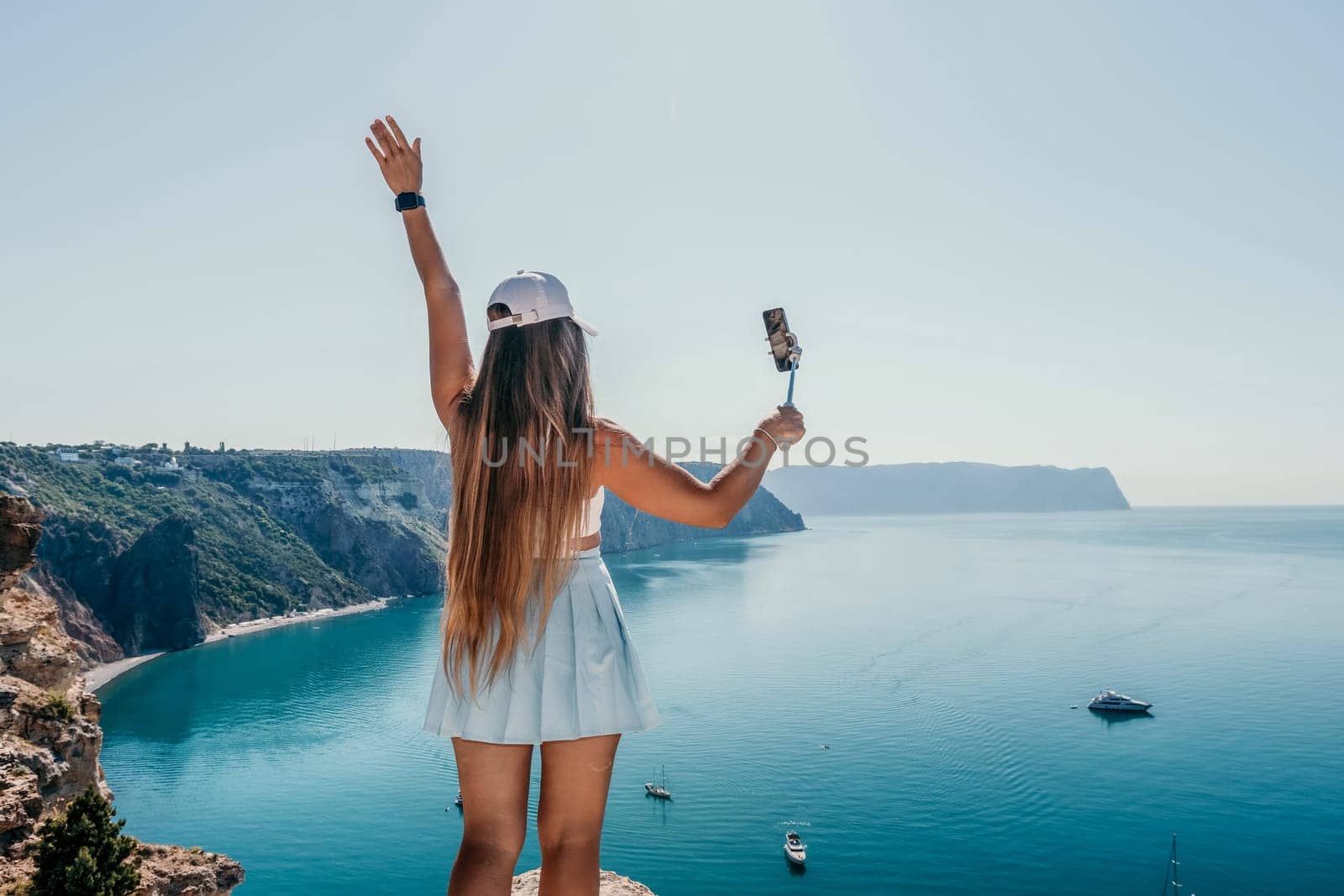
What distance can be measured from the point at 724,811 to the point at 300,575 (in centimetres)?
5857

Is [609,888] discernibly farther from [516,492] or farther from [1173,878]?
[1173,878]

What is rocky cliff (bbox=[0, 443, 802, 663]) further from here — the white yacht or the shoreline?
the white yacht

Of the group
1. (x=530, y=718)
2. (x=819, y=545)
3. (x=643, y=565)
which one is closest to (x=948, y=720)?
(x=530, y=718)

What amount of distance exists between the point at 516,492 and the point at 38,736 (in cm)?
1498

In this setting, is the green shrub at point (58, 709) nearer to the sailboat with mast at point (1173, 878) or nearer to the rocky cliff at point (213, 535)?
the sailboat with mast at point (1173, 878)

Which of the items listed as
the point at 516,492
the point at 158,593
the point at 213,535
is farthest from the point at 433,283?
the point at 213,535

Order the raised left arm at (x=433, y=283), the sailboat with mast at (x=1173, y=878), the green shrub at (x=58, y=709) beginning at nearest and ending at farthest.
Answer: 1. the raised left arm at (x=433, y=283)
2. the green shrub at (x=58, y=709)
3. the sailboat with mast at (x=1173, y=878)

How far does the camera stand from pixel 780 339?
201 cm

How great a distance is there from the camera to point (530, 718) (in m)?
1.73

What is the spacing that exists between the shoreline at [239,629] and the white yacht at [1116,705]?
5432cm

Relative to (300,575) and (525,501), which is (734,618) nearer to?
(300,575)

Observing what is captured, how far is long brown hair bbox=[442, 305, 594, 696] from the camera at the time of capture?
5.65 feet

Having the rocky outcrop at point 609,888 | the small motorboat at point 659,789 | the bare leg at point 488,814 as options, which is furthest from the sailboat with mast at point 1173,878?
the bare leg at point 488,814

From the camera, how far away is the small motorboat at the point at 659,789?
104 feet
